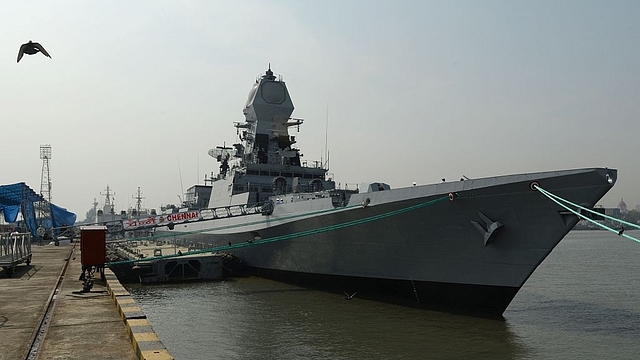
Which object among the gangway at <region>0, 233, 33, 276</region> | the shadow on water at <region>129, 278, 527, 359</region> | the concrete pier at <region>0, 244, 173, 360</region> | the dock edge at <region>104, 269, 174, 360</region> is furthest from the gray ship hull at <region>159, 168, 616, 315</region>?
the gangway at <region>0, 233, 33, 276</region>

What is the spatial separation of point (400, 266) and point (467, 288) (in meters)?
1.84

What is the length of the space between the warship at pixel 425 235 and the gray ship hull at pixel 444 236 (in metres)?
0.02

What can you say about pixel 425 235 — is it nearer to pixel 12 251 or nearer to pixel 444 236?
pixel 444 236

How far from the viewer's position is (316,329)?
11383 millimetres

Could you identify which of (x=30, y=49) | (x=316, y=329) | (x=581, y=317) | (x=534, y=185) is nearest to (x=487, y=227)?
(x=534, y=185)

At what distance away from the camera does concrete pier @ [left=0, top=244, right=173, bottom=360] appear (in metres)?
5.17

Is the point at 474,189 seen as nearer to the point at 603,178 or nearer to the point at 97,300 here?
the point at 603,178

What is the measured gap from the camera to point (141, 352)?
476 centimetres

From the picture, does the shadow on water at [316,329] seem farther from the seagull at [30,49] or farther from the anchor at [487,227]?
the seagull at [30,49]

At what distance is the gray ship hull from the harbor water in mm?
619

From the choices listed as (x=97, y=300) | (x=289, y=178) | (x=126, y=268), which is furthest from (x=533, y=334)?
(x=126, y=268)

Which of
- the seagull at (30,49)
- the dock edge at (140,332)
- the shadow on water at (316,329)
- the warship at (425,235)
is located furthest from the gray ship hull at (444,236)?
the seagull at (30,49)

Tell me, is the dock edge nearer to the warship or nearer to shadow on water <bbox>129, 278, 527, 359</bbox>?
shadow on water <bbox>129, 278, 527, 359</bbox>

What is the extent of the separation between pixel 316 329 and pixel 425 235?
3.54 meters
